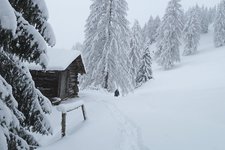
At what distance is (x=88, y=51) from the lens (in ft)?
87.3

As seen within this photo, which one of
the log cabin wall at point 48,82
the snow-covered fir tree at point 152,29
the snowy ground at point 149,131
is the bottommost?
the snowy ground at point 149,131

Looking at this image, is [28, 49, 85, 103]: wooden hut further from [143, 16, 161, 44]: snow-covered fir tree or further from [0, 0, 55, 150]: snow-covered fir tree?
[143, 16, 161, 44]: snow-covered fir tree

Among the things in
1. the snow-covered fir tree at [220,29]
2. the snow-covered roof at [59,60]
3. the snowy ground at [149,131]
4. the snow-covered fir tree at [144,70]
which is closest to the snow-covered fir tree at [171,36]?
the snow-covered fir tree at [144,70]

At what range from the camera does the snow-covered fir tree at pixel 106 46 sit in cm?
2520

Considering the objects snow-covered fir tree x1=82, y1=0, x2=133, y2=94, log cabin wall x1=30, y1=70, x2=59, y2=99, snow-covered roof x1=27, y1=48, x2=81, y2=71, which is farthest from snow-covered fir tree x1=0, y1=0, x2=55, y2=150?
snow-covered fir tree x1=82, y1=0, x2=133, y2=94

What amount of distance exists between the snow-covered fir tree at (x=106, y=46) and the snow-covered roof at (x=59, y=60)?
6.26m

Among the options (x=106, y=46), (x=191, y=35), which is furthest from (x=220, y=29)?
(x=106, y=46)

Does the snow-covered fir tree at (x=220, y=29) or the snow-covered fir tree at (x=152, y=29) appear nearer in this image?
the snow-covered fir tree at (x=220, y=29)

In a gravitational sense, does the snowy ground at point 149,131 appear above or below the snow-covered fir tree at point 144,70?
below

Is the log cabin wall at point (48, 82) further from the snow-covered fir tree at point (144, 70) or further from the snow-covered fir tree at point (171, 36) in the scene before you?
the snow-covered fir tree at point (171, 36)

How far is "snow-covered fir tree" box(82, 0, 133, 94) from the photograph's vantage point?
2520 cm

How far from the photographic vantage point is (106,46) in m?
25.3

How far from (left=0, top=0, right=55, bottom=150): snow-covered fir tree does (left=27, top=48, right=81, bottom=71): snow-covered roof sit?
39.6 feet

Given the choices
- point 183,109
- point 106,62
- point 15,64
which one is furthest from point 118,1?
point 15,64
